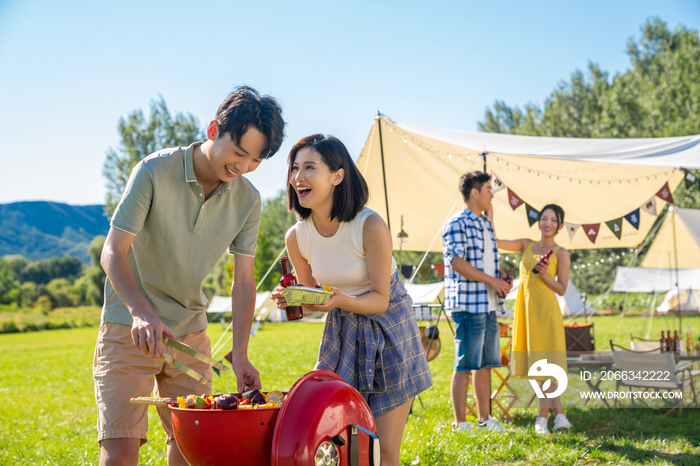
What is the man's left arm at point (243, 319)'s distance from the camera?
222cm

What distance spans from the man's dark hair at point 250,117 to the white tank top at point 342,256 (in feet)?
1.39

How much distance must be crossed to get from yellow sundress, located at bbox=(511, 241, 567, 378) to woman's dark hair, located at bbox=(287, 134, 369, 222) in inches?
126

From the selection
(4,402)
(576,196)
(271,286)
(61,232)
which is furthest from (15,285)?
(61,232)

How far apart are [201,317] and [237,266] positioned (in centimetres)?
27

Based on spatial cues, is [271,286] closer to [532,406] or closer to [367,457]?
[532,406]

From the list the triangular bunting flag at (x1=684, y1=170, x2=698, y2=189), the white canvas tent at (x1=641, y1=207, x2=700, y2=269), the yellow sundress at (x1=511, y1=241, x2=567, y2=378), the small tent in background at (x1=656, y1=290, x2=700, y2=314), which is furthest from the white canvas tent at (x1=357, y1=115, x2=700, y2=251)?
the small tent in background at (x1=656, y1=290, x2=700, y2=314)

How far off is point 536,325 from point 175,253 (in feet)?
12.2

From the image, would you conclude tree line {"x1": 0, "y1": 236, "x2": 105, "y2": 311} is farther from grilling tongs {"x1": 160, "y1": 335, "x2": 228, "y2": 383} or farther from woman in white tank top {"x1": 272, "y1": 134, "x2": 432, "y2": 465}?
grilling tongs {"x1": 160, "y1": 335, "x2": 228, "y2": 383}

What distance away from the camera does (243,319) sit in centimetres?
237

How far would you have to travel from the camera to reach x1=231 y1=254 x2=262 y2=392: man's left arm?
2.22 m

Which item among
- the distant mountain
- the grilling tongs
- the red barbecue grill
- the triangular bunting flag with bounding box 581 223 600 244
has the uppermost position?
the distant mountain

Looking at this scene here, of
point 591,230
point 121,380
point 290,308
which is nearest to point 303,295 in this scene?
point 290,308

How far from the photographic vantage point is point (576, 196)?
22.3 feet

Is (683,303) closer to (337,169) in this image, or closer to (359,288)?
(359,288)
